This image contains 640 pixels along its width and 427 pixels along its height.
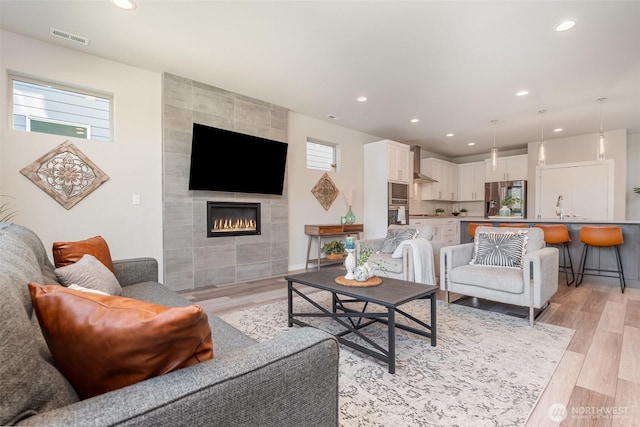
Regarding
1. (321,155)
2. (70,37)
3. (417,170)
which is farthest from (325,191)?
(70,37)

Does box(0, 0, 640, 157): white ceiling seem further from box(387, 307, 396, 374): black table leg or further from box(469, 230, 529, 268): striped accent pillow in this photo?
box(387, 307, 396, 374): black table leg

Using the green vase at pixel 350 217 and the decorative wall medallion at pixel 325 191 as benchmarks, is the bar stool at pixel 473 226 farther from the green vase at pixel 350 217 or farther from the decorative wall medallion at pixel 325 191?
the decorative wall medallion at pixel 325 191

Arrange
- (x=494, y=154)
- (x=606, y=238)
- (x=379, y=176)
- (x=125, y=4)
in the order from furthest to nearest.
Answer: (x=379, y=176)
(x=494, y=154)
(x=606, y=238)
(x=125, y=4)

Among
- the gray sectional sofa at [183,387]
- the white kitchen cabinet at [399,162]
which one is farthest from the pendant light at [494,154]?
the gray sectional sofa at [183,387]

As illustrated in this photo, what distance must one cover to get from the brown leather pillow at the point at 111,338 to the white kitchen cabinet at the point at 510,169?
7923 millimetres

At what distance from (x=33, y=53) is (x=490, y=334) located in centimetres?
505

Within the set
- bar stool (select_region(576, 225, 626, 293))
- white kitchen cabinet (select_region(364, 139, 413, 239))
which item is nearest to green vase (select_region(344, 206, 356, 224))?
white kitchen cabinet (select_region(364, 139, 413, 239))

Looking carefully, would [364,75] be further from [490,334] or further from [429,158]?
[429,158]

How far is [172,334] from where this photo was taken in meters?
0.70

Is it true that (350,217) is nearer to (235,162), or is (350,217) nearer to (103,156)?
(235,162)

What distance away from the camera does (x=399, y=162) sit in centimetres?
636

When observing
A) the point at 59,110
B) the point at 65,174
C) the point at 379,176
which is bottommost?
the point at 65,174

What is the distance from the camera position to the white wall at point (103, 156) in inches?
116

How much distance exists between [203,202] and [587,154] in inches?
310
